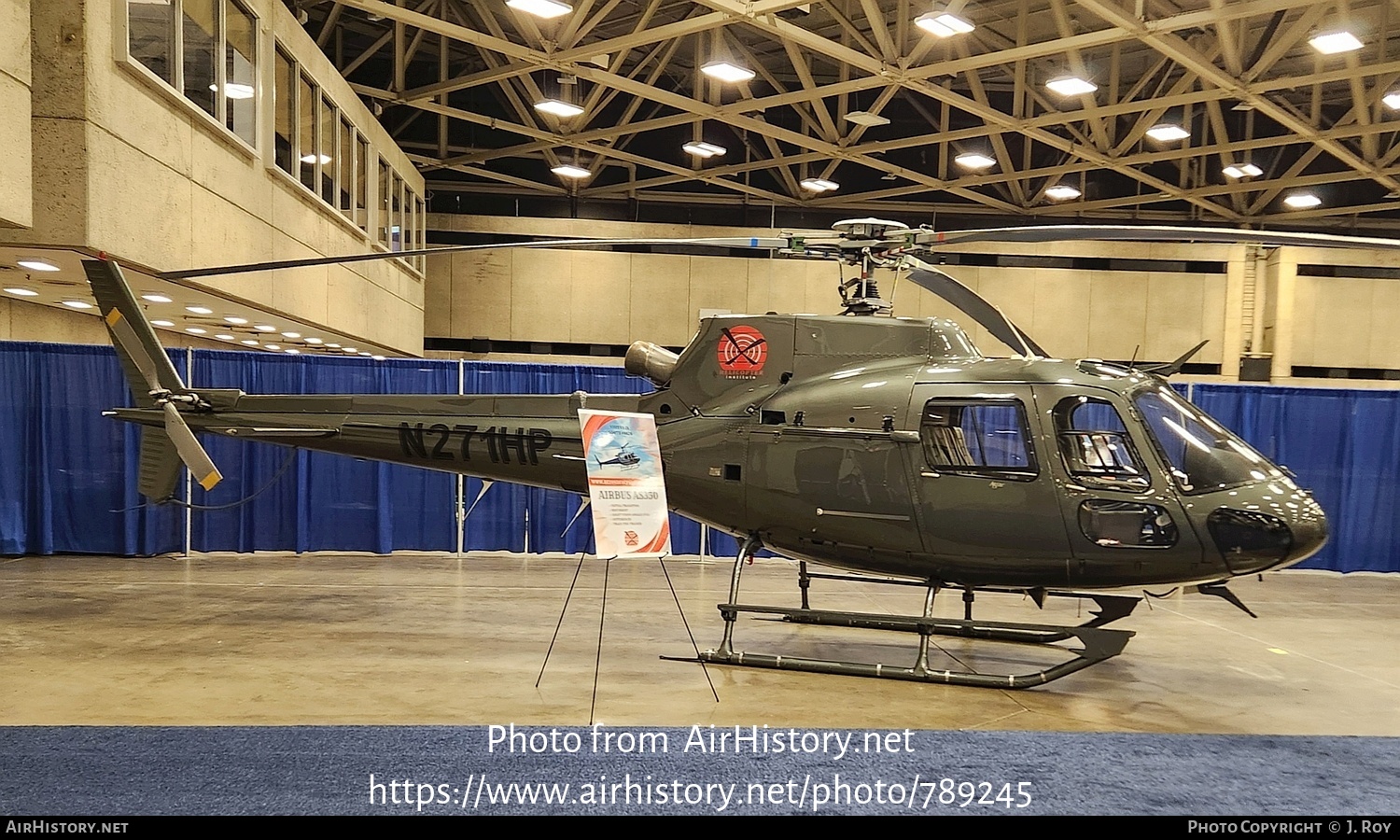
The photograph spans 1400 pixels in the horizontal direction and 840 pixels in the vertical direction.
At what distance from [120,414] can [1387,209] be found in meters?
24.8

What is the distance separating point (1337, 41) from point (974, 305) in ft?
24.7

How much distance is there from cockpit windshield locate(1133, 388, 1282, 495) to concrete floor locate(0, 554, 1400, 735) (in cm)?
162

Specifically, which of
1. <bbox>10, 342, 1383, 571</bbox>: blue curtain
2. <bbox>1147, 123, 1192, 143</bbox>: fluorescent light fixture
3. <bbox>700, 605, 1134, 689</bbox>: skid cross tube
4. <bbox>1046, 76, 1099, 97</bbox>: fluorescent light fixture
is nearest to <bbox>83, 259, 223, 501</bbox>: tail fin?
<bbox>10, 342, 1383, 571</bbox>: blue curtain

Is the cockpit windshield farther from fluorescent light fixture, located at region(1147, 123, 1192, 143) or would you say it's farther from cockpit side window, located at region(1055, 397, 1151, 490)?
fluorescent light fixture, located at region(1147, 123, 1192, 143)

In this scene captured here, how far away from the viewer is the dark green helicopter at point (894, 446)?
6.28 meters

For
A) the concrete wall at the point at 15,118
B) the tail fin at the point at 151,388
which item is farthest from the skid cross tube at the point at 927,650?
the concrete wall at the point at 15,118

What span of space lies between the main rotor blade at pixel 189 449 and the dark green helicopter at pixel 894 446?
0.02 metres

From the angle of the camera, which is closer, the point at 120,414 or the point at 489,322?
the point at 120,414

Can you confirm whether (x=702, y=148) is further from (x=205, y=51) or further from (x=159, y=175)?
(x=159, y=175)

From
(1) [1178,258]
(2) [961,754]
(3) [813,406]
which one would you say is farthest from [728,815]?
(1) [1178,258]

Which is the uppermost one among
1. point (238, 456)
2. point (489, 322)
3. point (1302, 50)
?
point (1302, 50)

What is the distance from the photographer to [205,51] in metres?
9.62

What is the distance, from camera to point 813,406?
7.03m
